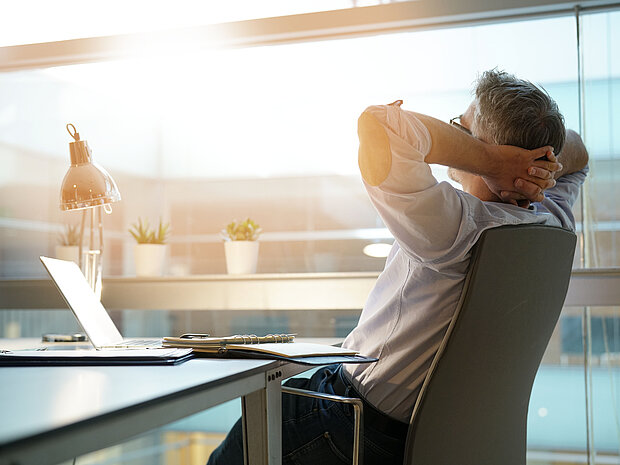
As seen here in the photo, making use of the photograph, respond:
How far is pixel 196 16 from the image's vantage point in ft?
9.70

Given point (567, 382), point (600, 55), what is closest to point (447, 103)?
point (600, 55)

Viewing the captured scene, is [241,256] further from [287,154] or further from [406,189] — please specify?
[406,189]

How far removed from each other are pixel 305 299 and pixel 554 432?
3.33ft

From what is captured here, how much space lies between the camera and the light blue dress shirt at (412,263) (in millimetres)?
1192

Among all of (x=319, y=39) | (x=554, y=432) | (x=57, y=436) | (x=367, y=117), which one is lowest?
(x=554, y=432)

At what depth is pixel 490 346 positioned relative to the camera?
1190mm

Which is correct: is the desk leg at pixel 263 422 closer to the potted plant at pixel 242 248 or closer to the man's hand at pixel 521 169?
the man's hand at pixel 521 169

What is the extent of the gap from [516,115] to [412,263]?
0.36 metres

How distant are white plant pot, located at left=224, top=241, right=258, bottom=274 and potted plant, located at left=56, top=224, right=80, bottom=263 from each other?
674mm

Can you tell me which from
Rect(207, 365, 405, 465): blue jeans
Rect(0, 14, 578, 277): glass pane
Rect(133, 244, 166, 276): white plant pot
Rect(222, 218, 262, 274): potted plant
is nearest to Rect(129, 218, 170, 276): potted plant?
Rect(133, 244, 166, 276): white plant pot

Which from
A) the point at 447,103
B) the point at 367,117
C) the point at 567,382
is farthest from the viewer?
the point at 447,103

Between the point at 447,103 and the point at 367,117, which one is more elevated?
the point at 447,103

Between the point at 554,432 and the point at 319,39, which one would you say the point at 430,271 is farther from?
the point at 319,39

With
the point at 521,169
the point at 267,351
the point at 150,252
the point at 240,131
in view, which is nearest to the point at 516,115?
the point at 521,169
